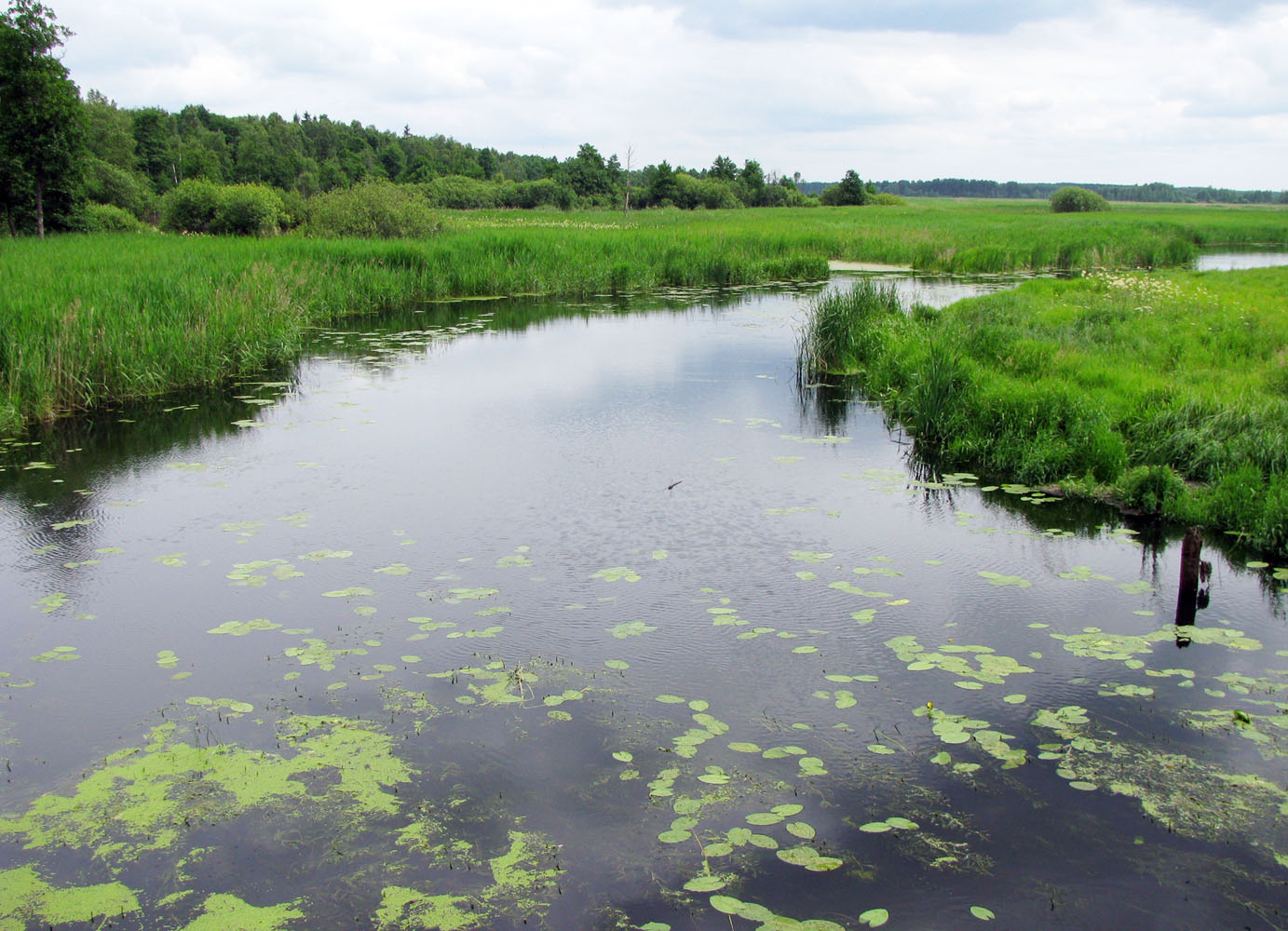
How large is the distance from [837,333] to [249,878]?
415 inches

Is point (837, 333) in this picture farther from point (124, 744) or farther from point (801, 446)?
point (124, 744)

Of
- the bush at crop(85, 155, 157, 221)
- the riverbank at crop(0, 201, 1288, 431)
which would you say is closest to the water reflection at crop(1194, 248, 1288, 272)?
the riverbank at crop(0, 201, 1288, 431)

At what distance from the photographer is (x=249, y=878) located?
301cm

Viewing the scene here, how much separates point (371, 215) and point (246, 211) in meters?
5.66

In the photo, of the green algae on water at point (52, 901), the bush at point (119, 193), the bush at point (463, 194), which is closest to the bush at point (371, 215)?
the green algae on water at point (52, 901)

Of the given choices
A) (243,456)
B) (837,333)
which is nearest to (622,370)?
(837,333)

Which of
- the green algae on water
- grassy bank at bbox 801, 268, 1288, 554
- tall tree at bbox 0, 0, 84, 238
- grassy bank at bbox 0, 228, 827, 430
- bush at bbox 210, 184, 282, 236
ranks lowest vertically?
the green algae on water

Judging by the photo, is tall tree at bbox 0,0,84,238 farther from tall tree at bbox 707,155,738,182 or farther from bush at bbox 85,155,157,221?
tall tree at bbox 707,155,738,182

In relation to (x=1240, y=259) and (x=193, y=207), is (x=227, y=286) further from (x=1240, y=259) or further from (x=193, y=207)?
(x=1240, y=259)

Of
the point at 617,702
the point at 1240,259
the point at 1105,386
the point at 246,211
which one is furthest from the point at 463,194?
the point at 617,702

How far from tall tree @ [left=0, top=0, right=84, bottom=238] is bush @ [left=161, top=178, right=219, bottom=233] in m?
3.18

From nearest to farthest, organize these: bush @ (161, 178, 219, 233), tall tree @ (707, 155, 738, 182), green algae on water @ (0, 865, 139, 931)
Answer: green algae on water @ (0, 865, 139, 931), bush @ (161, 178, 219, 233), tall tree @ (707, 155, 738, 182)

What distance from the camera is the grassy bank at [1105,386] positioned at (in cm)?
661

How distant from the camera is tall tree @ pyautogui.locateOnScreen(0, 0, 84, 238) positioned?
2314 cm
